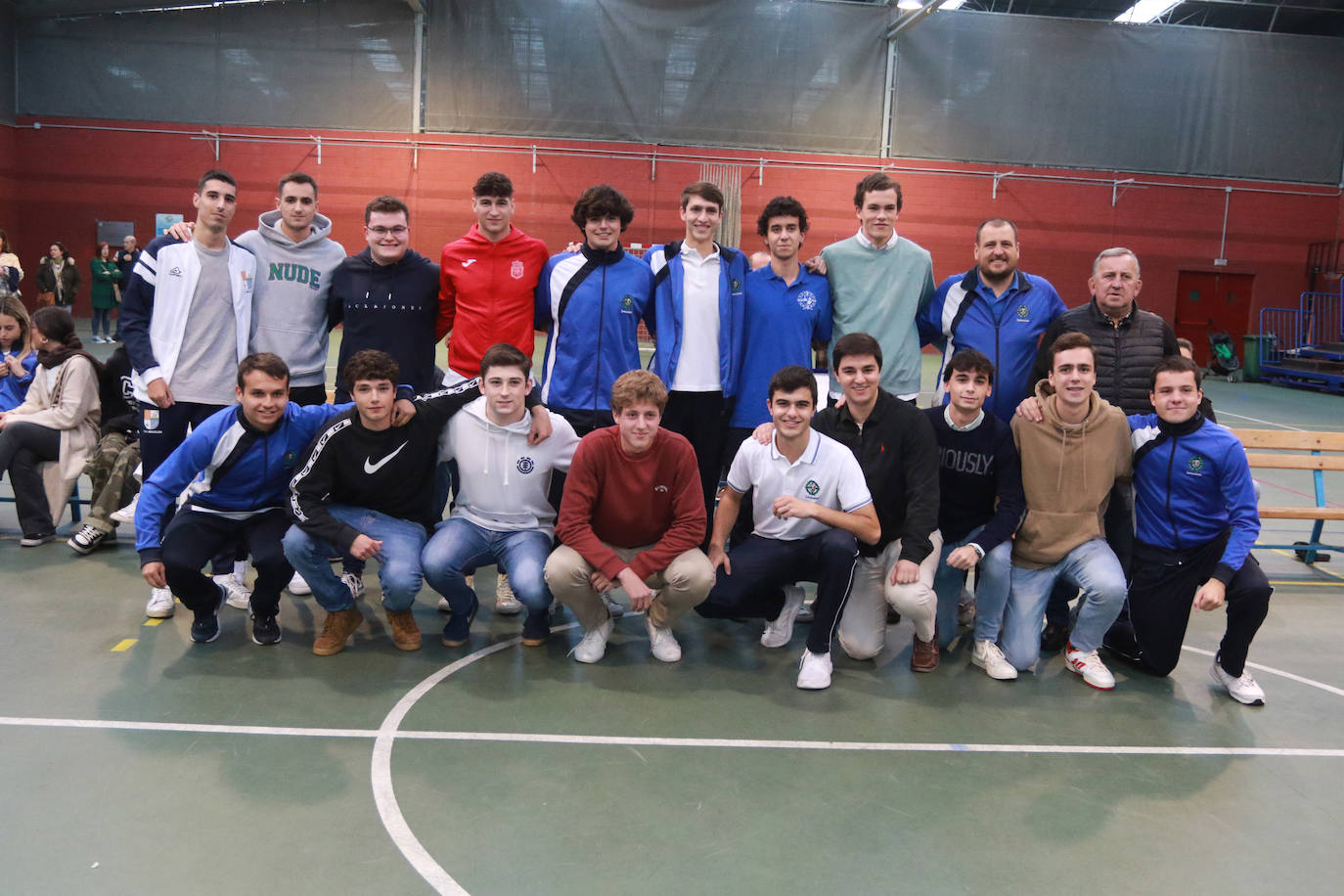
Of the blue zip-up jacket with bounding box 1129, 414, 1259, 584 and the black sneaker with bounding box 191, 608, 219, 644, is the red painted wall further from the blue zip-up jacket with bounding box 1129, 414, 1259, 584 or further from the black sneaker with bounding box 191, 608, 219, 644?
the black sneaker with bounding box 191, 608, 219, 644

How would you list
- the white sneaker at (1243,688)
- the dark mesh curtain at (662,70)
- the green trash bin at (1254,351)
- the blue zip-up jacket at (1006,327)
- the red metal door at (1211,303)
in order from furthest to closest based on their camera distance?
1. the red metal door at (1211,303)
2. the green trash bin at (1254,351)
3. the dark mesh curtain at (662,70)
4. the blue zip-up jacket at (1006,327)
5. the white sneaker at (1243,688)

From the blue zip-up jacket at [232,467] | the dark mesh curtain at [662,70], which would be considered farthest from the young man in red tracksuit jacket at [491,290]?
the dark mesh curtain at [662,70]

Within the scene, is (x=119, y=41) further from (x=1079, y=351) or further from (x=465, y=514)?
(x=1079, y=351)

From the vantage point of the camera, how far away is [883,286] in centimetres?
469

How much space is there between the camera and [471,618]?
441 centimetres

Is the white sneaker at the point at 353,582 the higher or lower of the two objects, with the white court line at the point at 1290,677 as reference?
higher

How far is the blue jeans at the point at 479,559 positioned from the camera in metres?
3.99

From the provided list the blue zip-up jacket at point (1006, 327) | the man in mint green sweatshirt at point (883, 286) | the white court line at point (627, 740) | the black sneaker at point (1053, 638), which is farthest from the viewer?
the man in mint green sweatshirt at point (883, 286)

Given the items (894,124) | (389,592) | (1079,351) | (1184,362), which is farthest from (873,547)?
(894,124)

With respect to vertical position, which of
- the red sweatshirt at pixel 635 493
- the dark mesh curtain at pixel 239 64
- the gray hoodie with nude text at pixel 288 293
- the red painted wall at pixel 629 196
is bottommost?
the red sweatshirt at pixel 635 493

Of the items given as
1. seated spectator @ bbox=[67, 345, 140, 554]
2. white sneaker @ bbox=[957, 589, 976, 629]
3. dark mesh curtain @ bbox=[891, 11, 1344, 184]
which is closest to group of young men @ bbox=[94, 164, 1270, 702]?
white sneaker @ bbox=[957, 589, 976, 629]

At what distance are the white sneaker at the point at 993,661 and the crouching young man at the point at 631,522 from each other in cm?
126

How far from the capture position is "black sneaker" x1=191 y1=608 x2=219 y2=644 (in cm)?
404

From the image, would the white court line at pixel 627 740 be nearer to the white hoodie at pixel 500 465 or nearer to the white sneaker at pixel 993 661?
the white sneaker at pixel 993 661
